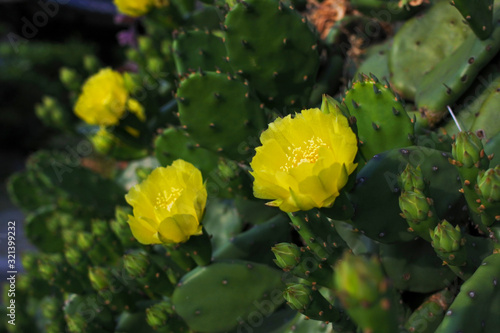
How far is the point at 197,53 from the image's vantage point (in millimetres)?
1651

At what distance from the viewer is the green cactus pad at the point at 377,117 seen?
1162 millimetres

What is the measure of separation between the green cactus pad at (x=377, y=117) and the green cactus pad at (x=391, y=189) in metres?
0.07

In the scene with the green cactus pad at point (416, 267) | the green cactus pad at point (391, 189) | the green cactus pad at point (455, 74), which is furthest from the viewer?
the green cactus pad at point (455, 74)

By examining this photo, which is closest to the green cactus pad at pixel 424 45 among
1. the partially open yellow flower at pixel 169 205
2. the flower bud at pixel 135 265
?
the partially open yellow flower at pixel 169 205

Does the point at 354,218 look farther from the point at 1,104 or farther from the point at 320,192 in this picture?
the point at 1,104

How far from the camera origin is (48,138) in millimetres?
7422

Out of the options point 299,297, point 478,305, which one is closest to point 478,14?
point 478,305

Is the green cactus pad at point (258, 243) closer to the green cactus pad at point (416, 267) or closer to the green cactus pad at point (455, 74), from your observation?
the green cactus pad at point (416, 267)

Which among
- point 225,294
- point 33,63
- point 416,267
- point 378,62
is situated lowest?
point 33,63

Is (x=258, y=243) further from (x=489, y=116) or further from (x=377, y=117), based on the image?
(x=489, y=116)

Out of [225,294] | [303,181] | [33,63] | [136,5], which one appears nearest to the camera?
[303,181]

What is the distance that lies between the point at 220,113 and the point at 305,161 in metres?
0.54

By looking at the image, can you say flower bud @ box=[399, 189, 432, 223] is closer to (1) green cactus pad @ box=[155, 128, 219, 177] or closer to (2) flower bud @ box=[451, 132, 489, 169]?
(2) flower bud @ box=[451, 132, 489, 169]

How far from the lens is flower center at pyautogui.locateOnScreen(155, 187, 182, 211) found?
1141 millimetres
